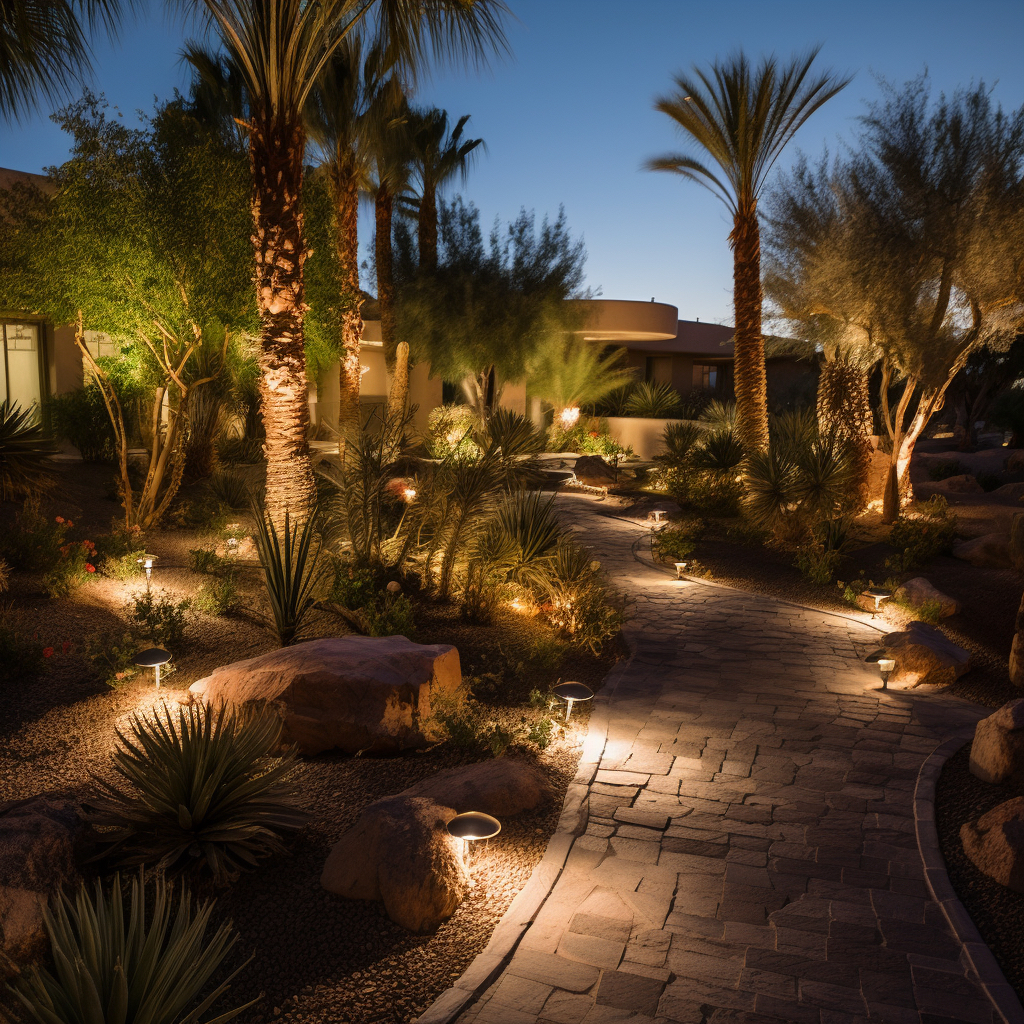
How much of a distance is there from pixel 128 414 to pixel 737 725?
13.3 metres

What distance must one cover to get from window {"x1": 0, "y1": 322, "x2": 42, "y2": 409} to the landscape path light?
51.5 feet

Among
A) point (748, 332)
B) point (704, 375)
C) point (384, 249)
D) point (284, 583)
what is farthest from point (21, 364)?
point (704, 375)

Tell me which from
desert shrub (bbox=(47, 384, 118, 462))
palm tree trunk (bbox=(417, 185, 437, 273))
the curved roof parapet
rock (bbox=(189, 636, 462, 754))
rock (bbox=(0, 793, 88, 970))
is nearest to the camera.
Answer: rock (bbox=(0, 793, 88, 970))

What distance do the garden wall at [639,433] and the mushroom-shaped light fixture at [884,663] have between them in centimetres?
1630

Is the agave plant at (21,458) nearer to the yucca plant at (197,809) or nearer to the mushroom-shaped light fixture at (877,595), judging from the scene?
the yucca plant at (197,809)

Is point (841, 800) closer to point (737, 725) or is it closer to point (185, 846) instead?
point (737, 725)

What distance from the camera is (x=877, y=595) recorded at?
9.09 metres

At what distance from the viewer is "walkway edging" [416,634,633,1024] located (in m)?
3.16

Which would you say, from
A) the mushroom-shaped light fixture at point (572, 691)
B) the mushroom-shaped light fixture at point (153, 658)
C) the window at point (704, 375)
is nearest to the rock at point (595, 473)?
the mushroom-shaped light fixture at point (572, 691)

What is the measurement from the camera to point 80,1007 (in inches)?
94.7

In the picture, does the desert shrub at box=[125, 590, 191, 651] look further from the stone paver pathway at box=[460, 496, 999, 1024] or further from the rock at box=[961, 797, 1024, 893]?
the rock at box=[961, 797, 1024, 893]

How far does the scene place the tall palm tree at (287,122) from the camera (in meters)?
8.34

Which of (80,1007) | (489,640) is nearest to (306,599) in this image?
(489,640)

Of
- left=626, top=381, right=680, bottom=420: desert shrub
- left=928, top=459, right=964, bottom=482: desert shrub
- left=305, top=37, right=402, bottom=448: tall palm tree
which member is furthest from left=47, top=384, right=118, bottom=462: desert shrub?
left=928, top=459, right=964, bottom=482: desert shrub
